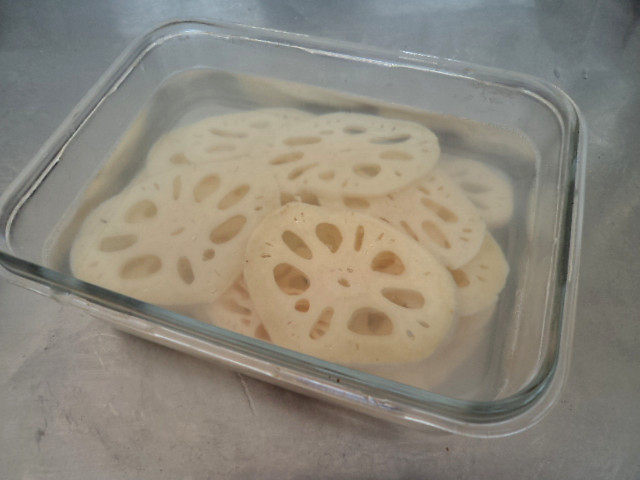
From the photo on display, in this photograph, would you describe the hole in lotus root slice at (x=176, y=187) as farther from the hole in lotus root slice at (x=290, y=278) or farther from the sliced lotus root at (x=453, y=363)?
the sliced lotus root at (x=453, y=363)

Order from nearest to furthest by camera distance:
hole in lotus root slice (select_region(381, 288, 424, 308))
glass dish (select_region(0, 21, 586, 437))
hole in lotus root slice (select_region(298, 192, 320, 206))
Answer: glass dish (select_region(0, 21, 586, 437)) → hole in lotus root slice (select_region(381, 288, 424, 308)) → hole in lotus root slice (select_region(298, 192, 320, 206))

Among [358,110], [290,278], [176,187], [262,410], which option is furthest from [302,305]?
[358,110]

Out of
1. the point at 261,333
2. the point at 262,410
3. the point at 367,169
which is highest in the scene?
the point at 367,169

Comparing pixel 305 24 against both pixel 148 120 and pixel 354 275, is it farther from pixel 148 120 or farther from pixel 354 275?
pixel 354 275

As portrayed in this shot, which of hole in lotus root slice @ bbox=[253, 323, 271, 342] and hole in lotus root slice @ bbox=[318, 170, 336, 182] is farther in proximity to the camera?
hole in lotus root slice @ bbox=[318, 170, 336, 182]

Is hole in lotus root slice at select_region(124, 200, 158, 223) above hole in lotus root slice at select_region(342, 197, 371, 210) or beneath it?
beneath

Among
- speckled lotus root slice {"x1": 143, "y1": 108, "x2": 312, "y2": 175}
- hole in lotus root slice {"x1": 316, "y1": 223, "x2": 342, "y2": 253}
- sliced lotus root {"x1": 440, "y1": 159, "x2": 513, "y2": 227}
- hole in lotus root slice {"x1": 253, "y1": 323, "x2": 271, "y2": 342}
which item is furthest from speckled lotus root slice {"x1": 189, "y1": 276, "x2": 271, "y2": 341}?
sliced lotus root {"x1": 440, "y1": 159, "x2": 513, "y2": 227}

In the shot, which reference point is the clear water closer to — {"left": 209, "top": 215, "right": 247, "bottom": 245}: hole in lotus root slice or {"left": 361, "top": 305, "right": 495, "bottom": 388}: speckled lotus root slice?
{"left": 361, "top": 305, "right": 495, "bottom": 388}: speckled lotus root slice

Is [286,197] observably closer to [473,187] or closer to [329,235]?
[329,235]
